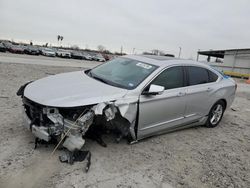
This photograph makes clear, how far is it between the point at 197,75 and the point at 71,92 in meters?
2.82

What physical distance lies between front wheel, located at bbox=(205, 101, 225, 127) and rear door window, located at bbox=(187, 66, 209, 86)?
0.73 metres

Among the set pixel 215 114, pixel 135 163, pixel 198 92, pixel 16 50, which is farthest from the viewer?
pixel 16 50

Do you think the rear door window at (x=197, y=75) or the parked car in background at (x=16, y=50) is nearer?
the rear door window at (x=197, y=75)

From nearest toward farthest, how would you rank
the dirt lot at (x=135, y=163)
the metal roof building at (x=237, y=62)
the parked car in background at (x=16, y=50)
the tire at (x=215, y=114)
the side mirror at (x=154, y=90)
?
1. the dirt lot at (x=135, y=163)
2. the side mirror at (x=154, y=90)
3. the tire at (x=215, y=114)
4. the parked car in background at (x=16, y=50)
5. the metal roof building at (x=237, y=62)

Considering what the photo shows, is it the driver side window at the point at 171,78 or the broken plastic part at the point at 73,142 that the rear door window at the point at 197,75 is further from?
the broken plastic part at the point at 73,142

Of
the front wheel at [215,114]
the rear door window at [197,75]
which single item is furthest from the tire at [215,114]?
A: the rear door window at [197,75]

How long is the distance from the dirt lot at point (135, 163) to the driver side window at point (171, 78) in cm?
105

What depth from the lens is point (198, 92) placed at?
4941 millimetres

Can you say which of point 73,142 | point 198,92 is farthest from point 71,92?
point 198,92

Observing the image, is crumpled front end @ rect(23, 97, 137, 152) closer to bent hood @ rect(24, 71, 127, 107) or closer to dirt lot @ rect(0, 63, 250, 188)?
bent hood @ rect(24, 71, 127, 107)

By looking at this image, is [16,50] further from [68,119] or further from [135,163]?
[135,163]

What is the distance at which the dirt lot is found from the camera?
3.09 meters

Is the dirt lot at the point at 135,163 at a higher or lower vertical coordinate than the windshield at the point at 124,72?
lower

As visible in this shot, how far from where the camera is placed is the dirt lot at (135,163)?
309 centimetres
